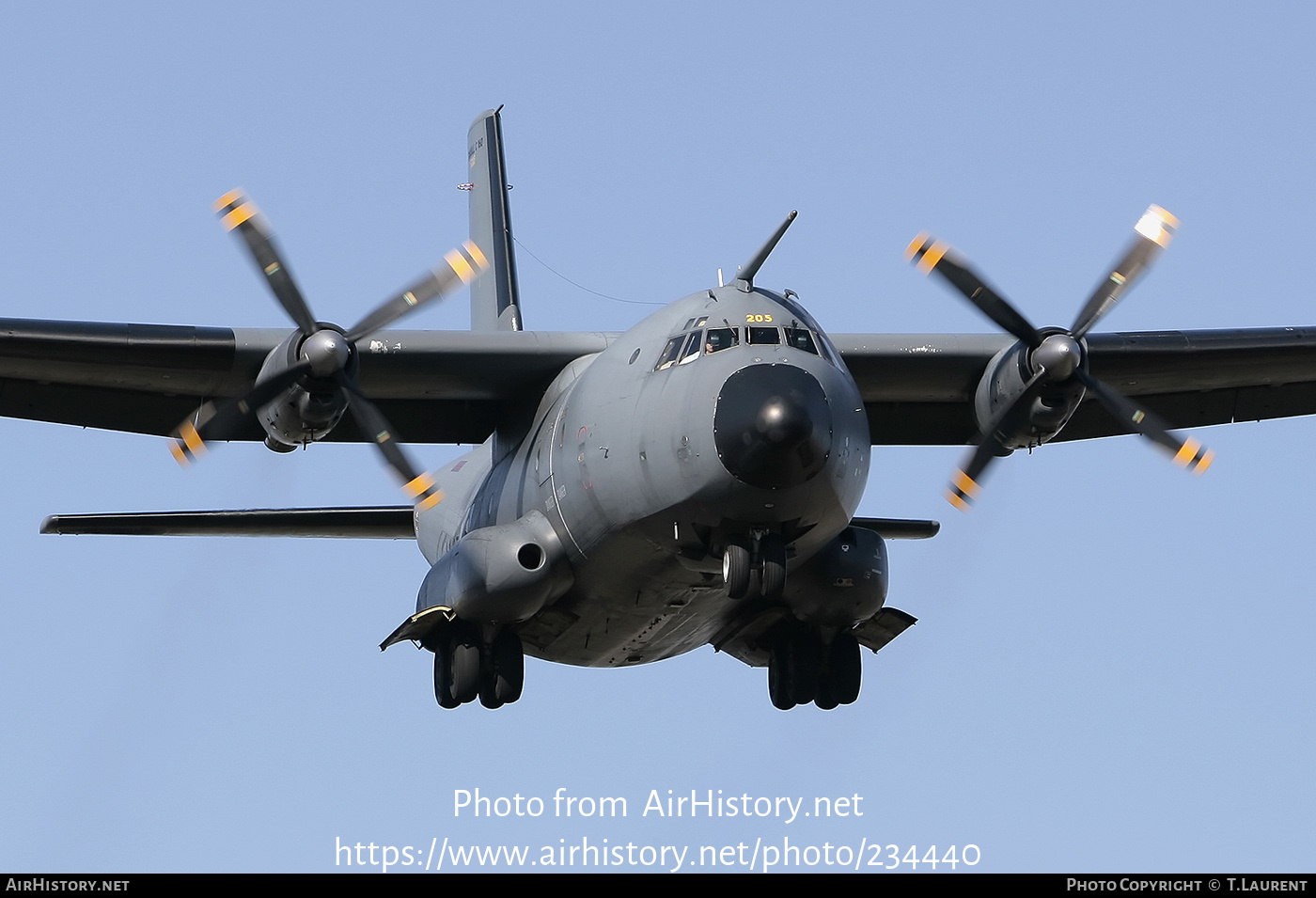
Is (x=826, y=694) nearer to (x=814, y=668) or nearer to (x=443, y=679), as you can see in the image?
(x=814, y=668)

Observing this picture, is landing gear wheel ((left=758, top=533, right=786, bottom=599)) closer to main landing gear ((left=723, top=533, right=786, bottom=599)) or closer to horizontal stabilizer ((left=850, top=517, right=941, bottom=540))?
main landing gear ((left=723, top=533, right=786, bottom=599))

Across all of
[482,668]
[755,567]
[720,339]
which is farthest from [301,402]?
[755,567]

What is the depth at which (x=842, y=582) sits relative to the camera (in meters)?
21.5

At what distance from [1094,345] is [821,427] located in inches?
214

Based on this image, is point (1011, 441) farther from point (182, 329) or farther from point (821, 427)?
point (182, 329)

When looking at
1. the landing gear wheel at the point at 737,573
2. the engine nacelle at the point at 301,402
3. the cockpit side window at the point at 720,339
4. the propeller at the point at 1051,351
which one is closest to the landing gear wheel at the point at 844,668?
the propeller at the point at 1051,351

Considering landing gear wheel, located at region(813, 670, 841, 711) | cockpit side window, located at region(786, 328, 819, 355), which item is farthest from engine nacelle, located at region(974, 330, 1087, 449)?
cockpit side window, located at region(786, 328, 819, 355)

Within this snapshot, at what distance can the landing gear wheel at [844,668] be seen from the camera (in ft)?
72.7

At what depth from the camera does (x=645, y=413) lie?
19266 millimetres

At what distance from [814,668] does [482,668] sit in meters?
3.61

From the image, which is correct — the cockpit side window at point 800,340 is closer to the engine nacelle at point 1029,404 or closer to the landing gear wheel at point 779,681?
the engine nacelle at point 1029,404
